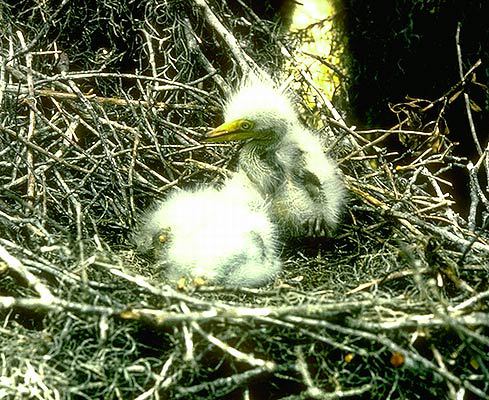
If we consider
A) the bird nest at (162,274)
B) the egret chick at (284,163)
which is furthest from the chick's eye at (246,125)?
the bird nest at (162,274)

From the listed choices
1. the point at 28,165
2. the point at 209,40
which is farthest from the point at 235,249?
the point at 209,40

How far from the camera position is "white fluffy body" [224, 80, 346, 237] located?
1.82m

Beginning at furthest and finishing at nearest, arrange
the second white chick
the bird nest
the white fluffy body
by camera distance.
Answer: the white fluffy body
the second white chick
the bird nest

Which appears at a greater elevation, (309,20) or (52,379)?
(309,20)

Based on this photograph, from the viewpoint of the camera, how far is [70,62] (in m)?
2.35

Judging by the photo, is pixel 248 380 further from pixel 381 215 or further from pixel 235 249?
pixel 381 215

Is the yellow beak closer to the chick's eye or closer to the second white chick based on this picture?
the chick's eye

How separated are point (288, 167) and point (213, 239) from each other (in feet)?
1.30

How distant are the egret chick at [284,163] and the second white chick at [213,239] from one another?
77 millimetres

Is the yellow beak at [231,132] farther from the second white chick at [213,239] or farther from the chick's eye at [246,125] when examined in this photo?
the second white chick at [213,239]

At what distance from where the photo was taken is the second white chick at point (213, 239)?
155cm

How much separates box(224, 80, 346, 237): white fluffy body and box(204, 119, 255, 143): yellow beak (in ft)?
0.07

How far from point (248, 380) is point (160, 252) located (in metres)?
0.50

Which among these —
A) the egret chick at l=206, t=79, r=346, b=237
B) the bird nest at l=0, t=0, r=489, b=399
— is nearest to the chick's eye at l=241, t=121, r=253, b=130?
the egret chick at l=206, t=79, r=346, b=237
